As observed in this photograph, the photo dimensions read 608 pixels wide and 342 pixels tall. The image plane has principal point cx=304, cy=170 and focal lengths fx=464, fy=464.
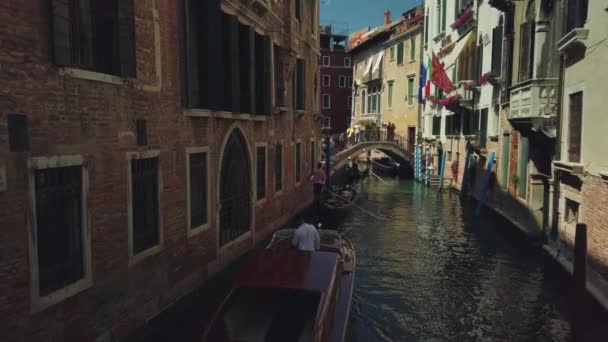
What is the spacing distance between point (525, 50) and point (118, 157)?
11.1 metres

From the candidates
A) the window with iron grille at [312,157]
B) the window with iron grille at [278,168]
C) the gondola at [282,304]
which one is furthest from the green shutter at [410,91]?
the gondola at [282,304]

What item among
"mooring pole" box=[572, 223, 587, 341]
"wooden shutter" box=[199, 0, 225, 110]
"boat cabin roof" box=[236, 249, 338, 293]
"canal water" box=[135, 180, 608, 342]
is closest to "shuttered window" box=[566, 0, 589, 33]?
"mooring pole" box=[572, 223, 587, 341]

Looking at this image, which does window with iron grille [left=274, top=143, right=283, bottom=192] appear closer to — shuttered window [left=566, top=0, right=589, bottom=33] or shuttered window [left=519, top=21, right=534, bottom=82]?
shuttered window [left=519, top=21, right=534, bottom=82]

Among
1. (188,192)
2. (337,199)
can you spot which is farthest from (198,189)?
(337,199)

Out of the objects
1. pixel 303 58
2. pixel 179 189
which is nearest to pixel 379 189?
pixel 303 58

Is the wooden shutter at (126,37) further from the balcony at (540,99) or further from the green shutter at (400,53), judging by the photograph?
the green shutter at (400,53)

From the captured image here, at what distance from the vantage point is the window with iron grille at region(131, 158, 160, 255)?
20.9 ft

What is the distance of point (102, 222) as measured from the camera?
5602mm

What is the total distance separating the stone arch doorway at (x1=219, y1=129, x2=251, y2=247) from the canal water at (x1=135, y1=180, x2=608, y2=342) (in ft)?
2.96

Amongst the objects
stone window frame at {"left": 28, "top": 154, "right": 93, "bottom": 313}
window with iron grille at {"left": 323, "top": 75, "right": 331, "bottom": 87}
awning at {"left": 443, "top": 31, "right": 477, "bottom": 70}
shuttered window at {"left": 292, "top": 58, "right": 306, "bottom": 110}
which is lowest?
stone window frame at {"left": 28, "top": 154, "right": 93, "bottom": 313}

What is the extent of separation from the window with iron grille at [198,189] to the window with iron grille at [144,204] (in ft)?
3.47

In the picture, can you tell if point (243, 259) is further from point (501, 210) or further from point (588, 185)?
point (501, 210)

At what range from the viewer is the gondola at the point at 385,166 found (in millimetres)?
33062

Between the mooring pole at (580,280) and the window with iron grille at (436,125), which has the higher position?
the window with iron grille at (436,125)
